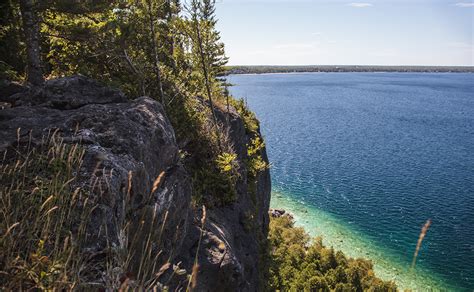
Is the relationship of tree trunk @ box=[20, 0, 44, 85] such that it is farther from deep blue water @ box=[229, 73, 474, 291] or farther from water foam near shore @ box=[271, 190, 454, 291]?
water foam near shore @ box=[271, 190, 454, 291]

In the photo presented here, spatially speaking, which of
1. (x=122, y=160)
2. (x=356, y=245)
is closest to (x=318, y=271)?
(x=356, y=245)

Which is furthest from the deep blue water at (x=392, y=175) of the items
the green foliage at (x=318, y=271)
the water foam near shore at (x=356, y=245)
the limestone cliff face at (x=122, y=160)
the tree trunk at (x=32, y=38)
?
the limestone cliff face at (x=122, y=160)

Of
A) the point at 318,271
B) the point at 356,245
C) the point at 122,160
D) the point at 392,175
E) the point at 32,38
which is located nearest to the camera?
the point at 122,160

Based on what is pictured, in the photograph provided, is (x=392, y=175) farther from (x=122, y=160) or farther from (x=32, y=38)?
(x=122, y=160)

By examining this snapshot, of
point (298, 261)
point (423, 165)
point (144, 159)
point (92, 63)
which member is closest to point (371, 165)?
point (423, 165)

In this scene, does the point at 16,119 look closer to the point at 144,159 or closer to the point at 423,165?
the point at 144,159

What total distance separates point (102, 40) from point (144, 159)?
8.35 m

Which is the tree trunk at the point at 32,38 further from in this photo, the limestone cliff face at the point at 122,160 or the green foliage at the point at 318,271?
the green foliage at the point at 318,271

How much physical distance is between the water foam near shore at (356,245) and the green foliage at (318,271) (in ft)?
11.5

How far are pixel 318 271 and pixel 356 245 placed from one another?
9452 millimetres

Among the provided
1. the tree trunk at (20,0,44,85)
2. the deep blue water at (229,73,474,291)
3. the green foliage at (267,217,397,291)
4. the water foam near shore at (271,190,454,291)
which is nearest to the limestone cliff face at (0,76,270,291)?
the tree trunk at (20,0,44,85)

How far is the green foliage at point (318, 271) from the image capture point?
83.7 ft

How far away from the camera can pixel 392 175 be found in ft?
177

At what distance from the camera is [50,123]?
24.3ft
